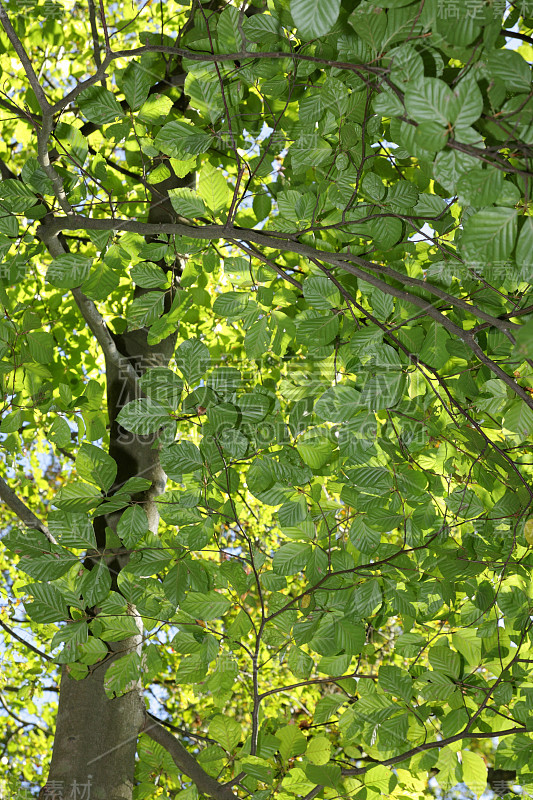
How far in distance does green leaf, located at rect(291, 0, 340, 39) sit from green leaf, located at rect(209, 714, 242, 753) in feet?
7.20

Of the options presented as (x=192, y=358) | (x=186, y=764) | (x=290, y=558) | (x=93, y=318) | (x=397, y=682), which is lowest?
(x=186, y=764)

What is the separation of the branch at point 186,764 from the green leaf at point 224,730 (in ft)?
0.83

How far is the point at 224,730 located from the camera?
2123 mm

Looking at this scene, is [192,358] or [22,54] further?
[192,358]

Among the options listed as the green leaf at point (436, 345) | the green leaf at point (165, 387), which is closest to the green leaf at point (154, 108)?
the green leaf at point (165, 387)

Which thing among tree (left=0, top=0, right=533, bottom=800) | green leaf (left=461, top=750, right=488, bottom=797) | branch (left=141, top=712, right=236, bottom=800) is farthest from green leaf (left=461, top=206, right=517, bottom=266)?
branch (left=141, top=712, right=236, bottom=800)

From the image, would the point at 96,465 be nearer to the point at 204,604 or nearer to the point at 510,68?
the point at 204,604

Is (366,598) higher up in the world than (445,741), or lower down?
higher up

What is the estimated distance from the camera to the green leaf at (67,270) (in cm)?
181

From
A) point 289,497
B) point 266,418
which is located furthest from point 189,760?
Result: point 266,418

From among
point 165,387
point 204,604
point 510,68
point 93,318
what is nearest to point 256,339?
point 165,387

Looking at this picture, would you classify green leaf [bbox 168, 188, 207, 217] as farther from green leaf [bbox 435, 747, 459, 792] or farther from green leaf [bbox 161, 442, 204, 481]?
green leaf [bbox 435, 747, 459, 792]

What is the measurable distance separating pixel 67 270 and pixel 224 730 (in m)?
1.77

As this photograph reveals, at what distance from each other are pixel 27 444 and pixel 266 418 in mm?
2920
